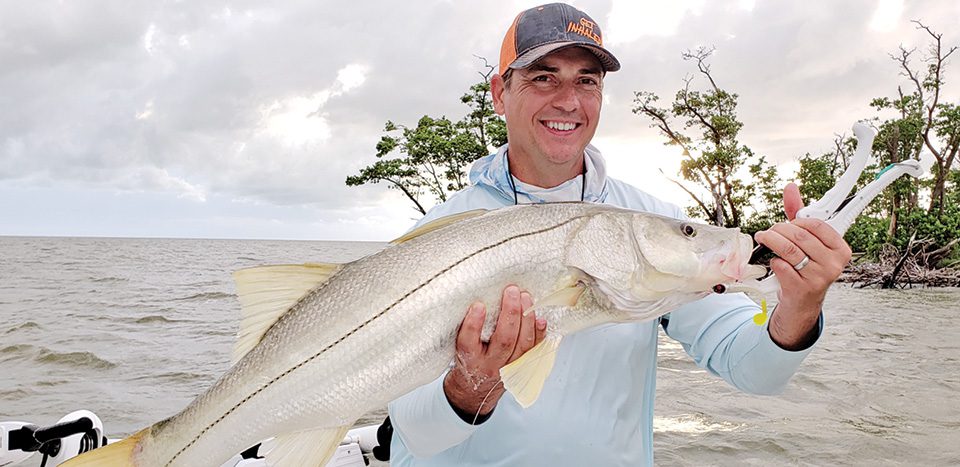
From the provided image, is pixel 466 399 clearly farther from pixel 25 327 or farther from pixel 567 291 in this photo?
pixel 25 327

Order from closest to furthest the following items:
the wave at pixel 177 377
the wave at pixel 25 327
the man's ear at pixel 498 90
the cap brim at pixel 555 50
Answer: the cap brim at pixel 555 50
the man's ear at pixel 498 90
the wave at pixel 177 377
the wave at pixel 25 327

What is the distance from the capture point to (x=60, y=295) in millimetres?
21672

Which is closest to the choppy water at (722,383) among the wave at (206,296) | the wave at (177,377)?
the wave at (177,377)

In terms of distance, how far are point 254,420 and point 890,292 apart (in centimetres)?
2274

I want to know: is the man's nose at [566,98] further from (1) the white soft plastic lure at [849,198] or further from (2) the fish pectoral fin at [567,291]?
(1) the white soft plastic lure at [849,198]

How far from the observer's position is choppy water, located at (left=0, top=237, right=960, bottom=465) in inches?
258

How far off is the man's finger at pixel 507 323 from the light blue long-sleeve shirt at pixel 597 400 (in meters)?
0.33

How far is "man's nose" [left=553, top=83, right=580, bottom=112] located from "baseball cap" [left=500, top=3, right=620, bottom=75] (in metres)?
0.17

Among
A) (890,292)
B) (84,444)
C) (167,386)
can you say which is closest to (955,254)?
(890,292)

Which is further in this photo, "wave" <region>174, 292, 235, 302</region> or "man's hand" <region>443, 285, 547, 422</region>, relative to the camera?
"wave" <region>174, 292, 235, 302</region>

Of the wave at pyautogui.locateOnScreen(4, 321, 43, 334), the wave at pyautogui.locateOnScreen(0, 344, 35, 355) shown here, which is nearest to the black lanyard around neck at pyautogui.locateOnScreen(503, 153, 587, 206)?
the wave at pyautogui.locateOnScreen(0, 344, 35, 355)

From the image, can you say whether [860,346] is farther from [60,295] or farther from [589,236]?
[60,295]

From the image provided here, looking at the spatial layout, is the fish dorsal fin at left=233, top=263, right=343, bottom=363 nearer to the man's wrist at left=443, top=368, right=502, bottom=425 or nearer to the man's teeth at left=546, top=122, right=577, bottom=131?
the man's wrist at left=443, top=368, right=502, bottom=425

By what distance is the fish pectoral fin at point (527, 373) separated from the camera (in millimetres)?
1885
